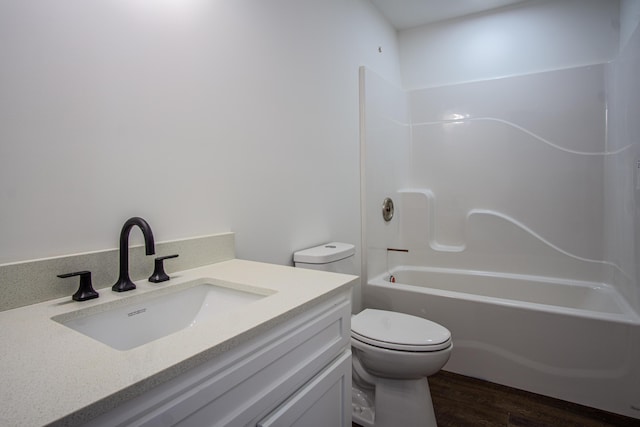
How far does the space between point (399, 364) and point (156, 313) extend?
1.02 meters

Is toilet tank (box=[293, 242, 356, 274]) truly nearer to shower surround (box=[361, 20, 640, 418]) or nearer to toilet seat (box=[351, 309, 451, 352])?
toilet seat (box=[351, 309, 451, 352])

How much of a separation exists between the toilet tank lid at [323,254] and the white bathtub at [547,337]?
0.61m

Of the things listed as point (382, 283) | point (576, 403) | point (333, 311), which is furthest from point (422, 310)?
point (333, 311)

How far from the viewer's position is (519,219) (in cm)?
256

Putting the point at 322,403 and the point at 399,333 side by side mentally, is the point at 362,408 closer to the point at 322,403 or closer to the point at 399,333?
the point at 399,333

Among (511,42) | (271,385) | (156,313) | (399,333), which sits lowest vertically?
(399,333)

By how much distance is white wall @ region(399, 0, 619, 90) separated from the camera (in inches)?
91.4

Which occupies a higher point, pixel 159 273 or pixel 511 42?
pixel 511 42

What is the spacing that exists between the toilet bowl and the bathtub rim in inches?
20.9

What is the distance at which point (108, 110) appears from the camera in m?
1.00

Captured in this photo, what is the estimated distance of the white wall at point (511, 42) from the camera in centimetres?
232

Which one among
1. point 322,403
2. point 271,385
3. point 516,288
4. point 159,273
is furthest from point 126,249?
point 516,288

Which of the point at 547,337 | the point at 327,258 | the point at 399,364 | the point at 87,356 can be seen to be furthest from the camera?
the point at 547,337

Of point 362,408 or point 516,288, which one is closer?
point 362,408
